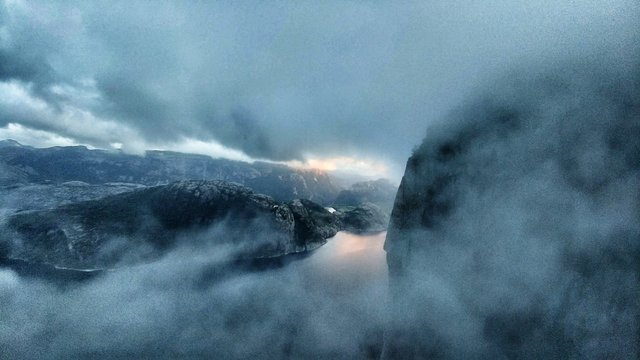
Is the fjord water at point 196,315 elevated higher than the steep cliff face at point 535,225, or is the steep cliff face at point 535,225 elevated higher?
the steep cliff face at point 535,225

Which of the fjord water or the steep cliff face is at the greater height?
the steep cliff face

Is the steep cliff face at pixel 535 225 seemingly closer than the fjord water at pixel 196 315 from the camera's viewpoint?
Yes

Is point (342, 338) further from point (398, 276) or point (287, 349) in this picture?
point (398, 276)

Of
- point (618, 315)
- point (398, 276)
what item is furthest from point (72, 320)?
point (618, 315)

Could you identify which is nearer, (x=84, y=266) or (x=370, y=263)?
(x=84, y=266)

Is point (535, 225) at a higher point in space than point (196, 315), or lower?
higher

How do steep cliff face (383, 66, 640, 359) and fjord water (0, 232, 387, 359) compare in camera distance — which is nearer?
steep cliff face (383, 66, 640, 359)

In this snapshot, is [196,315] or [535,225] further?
[196,315]

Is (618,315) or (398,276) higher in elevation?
(618,315)
